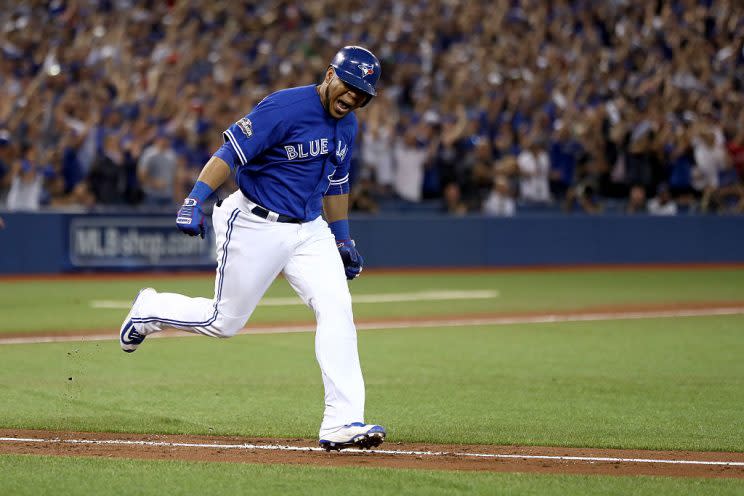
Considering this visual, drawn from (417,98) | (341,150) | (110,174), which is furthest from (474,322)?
(417,98)

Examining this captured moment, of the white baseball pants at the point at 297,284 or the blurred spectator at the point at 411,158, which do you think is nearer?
the white baseball pants at the point at 297,284

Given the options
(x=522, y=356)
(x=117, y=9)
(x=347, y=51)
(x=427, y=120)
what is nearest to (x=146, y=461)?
(x=347, y=51)

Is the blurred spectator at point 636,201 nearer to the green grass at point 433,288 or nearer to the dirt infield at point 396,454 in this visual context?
the green grass at point 433,288

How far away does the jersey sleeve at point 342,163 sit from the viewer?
22.5 ft

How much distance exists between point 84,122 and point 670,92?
11829 millimetres

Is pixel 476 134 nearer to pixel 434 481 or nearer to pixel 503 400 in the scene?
pixel 503 400

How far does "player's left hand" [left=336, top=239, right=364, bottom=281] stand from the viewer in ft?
23.9

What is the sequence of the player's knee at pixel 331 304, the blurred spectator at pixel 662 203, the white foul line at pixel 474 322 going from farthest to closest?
the blurred spectator at pixel 662 203, the white foul line at pixel 474 322, the player's knee at pixel 331 304

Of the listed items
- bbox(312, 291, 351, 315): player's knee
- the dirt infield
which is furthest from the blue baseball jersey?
the dirt infield

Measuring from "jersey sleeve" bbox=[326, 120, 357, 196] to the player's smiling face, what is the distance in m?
0.16

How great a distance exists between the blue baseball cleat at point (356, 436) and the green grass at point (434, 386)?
593mm

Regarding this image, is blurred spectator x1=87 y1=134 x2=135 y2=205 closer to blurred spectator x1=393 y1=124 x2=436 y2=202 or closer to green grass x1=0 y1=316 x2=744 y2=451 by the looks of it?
blurred spectator x1=393 y1=124 x2=436 y2=202

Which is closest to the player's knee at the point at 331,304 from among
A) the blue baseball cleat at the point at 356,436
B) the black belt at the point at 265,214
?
the black belt at the point at 265,214

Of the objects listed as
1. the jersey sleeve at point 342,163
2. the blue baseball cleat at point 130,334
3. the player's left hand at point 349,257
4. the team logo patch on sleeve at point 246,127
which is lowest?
the blue baseball cleat at point 130,334
